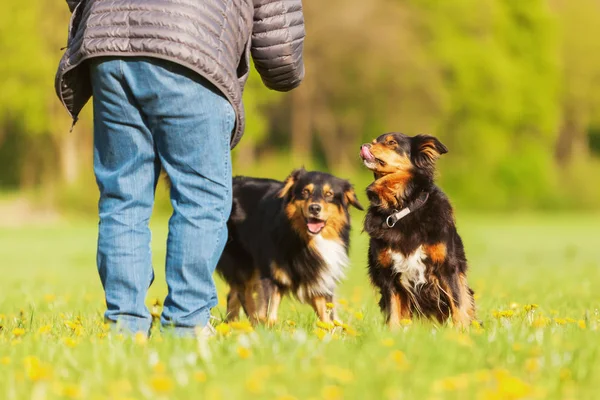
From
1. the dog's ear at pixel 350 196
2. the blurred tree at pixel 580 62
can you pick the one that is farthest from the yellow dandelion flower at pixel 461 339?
the blurred tree at pixel 580 62

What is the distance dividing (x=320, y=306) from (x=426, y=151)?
1.39 meters

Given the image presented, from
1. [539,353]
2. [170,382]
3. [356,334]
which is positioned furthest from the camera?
[356,334]

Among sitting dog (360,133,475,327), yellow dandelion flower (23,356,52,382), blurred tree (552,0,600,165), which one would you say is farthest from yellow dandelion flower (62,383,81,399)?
blurred tree (552,0,600,165)

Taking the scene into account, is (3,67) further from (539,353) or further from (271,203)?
(539,353)

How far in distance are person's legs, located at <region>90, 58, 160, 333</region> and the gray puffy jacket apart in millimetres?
168

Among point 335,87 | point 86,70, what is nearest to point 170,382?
point 86,70

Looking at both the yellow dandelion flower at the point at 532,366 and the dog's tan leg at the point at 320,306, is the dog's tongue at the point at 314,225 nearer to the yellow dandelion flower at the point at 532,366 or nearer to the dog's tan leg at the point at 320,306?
the dog's tan leg at the point at 320,306

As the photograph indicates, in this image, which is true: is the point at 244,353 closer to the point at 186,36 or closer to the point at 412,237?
the point at 186,36

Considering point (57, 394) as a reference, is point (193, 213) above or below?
above

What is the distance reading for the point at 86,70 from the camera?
3910 millimetres

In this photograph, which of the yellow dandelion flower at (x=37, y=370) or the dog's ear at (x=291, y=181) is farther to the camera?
the dog's ear at (x=291, y=181)

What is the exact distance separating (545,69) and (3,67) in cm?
2548

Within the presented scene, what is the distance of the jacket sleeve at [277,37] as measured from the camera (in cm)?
394

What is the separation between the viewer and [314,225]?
19.0 feet
